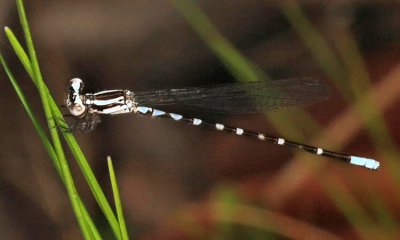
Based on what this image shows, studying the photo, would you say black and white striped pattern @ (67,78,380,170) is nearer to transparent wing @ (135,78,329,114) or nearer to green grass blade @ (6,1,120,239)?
transparent wing @ (135,78,329,114)

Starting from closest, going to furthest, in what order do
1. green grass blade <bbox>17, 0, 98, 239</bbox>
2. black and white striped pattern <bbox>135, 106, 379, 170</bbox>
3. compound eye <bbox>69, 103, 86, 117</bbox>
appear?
green grass blade <bbox>17, 0, 98, 239</bbox> < compound eye <bbox>69, 103, 86, 117</bbox> < black and white striped pattern <bbox>135, 106, 379, 170</bbox>

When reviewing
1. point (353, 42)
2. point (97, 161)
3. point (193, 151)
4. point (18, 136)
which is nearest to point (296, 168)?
point (193, 151)

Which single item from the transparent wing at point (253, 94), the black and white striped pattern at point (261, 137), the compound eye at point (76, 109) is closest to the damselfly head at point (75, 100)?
the compound eye at point (76, 109)

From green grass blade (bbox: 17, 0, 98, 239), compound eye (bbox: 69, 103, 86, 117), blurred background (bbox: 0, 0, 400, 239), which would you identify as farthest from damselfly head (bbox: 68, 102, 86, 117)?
green grass blade (bbox: 17, 0, 98, 239)

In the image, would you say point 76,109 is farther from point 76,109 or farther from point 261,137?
point 261,137

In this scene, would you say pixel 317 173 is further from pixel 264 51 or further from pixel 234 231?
pixel 264 51

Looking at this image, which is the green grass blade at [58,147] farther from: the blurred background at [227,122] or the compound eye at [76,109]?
the blurred background at [227,122]

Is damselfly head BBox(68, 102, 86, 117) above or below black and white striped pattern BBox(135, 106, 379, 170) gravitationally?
below
